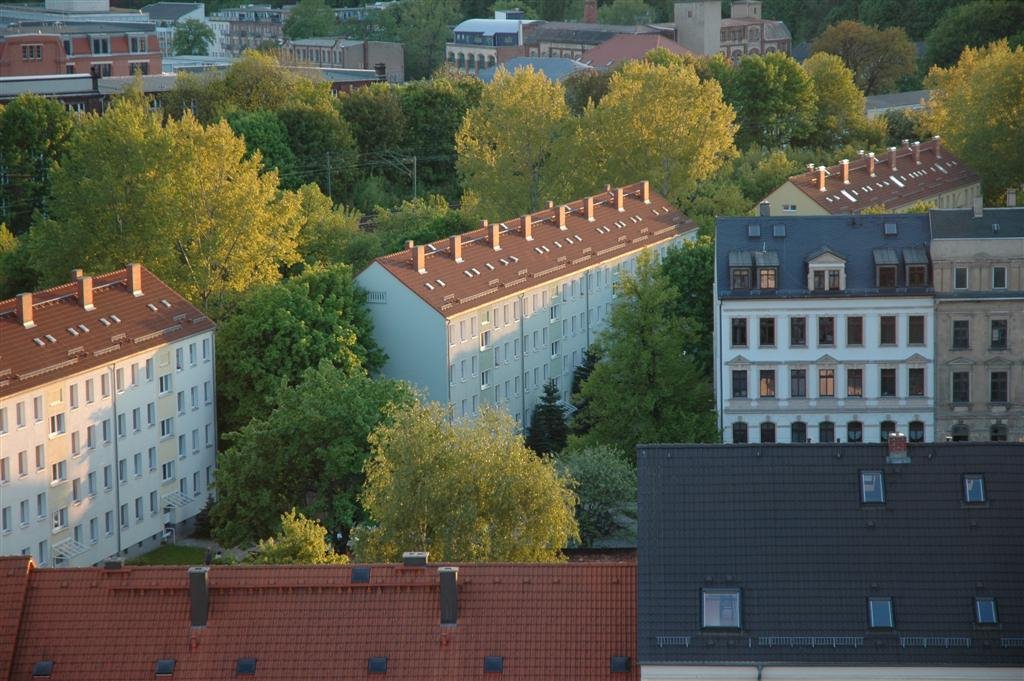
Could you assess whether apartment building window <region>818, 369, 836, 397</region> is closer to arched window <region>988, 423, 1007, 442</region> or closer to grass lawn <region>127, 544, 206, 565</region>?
arched window <region>988, 423, 1007, 442</region>

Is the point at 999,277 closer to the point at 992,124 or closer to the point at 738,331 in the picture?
the point at 738,331

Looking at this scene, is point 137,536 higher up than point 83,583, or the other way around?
point 83,583

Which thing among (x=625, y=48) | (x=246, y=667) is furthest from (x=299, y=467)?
(x=625, y=48)

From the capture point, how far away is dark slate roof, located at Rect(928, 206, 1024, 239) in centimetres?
7819

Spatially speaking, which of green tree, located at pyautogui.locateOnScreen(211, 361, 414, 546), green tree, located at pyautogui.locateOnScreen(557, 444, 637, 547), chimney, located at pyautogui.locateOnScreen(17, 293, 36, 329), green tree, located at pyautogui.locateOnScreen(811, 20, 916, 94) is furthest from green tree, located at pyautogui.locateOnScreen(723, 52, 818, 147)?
green tree, located at pyautogui.locateOnScreen(211, 361, 414, 546)

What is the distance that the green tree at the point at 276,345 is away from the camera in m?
79.1

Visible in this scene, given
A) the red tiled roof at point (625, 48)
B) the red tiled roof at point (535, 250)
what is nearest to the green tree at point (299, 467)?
the red tiled roof at point (535, 250)

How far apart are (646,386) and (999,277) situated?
14.4 metres

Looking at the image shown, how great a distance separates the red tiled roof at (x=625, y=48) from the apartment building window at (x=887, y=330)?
4147 inches

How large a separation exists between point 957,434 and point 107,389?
106 feet

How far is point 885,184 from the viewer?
112688 millimetres

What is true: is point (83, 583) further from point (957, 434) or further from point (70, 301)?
point (957, 434)

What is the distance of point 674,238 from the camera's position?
347 feet

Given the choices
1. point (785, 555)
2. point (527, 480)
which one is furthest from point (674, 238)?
point (785, 555)
